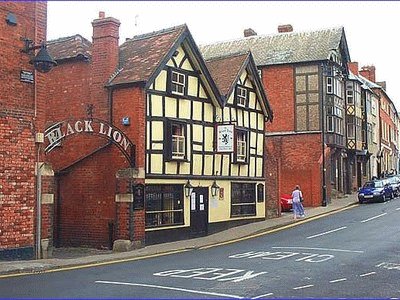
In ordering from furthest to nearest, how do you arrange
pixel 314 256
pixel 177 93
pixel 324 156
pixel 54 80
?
pixel 324 156 < pixel 54 80 < pixel 177 93 < pixel 314 256

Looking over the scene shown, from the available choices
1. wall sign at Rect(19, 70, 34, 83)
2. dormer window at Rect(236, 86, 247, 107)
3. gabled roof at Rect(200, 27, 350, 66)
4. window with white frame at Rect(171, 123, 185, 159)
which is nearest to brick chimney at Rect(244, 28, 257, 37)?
gabled roof at Rect(200, 27, 350, 66)

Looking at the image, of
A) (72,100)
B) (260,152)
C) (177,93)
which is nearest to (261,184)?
(260,152)

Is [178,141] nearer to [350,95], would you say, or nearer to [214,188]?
[214,188]

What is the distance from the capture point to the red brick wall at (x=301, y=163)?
37.4m

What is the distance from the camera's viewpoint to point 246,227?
26.1 metres

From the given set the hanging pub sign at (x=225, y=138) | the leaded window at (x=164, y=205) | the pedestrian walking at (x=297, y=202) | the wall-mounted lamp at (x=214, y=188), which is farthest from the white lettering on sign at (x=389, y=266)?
the pedestrian walking at (x=297, y=202)

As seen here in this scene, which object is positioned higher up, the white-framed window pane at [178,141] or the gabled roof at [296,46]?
the gabled roof at [296,46]

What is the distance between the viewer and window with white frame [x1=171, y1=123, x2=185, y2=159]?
22.7 metres

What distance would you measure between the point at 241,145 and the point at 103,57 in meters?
8.55

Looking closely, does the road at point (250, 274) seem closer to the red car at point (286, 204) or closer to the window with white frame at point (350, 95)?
the red car at point (286, 204)

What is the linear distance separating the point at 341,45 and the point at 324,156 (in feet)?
32.4

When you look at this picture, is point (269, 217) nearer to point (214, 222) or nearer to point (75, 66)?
point (214, 222)

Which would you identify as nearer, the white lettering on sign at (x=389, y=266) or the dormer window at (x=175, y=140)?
the white lettering on sign at (x=389, y=266)

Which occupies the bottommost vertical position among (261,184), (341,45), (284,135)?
(261,184)
